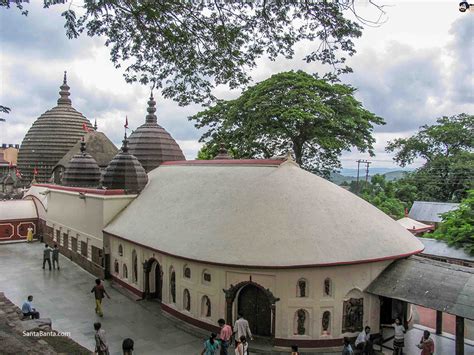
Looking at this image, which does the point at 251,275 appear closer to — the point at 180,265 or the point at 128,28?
the point at 180,265

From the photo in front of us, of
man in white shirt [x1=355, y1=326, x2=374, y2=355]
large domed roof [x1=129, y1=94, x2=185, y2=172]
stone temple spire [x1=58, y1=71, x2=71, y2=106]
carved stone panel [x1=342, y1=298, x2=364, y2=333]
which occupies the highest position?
stone temple spire [x1=58, y1=71, x2=71, y2=106]

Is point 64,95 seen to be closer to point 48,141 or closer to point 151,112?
point 48,141

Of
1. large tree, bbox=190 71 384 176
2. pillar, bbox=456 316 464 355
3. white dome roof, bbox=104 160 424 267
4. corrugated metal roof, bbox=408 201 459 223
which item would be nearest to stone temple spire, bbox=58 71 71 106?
large tree, bbox=190 71 384 176

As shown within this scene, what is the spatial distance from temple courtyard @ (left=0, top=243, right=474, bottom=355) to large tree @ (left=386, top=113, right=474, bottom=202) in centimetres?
3085

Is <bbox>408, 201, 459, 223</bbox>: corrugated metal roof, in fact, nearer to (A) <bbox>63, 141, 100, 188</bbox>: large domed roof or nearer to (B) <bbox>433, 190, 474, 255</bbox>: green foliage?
(B) <bbox>433, 190, 474, 255</bbox>: green foliage

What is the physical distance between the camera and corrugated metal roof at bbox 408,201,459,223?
124 ft

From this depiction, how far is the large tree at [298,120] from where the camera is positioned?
88.8ft

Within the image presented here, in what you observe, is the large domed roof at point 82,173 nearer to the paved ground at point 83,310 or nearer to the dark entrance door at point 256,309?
the paved ground at point 83,310

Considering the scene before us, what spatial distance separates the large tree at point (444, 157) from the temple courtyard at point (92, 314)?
30848mm

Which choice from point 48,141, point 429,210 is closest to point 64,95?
point 48,141

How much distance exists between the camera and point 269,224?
14383 mm

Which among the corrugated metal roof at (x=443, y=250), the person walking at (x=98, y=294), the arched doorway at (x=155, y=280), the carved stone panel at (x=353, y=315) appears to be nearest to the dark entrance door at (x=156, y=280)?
the arched doorway at (x=155, y=280)

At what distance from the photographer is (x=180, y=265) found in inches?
618

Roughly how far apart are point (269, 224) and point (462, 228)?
12609 millimetres
